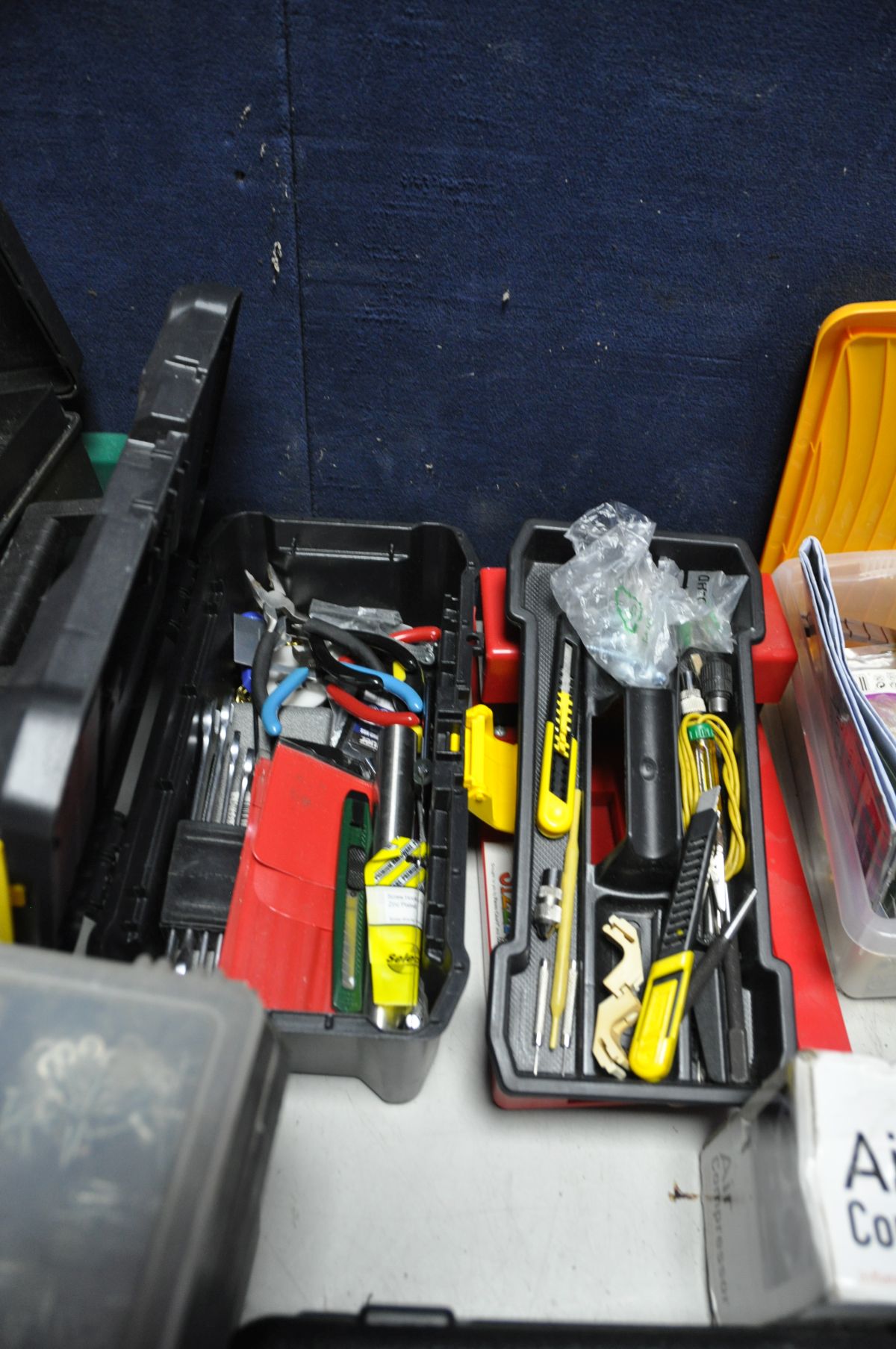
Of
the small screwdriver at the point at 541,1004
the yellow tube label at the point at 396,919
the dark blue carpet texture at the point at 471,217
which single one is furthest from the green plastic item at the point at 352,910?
the dark blue carpet texture at the point at 471,217

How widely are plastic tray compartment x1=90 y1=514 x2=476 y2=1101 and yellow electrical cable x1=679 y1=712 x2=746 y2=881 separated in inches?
8.0

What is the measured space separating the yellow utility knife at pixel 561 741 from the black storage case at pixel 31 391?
485 millimetres

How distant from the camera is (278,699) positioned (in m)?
0.88

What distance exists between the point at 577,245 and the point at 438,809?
0.50m

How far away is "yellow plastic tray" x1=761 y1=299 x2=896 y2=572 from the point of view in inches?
33.8

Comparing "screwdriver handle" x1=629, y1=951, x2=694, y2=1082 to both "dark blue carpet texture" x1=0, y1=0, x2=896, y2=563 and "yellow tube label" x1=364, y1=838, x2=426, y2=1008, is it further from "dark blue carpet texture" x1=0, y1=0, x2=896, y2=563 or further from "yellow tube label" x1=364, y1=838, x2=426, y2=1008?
"dark blue carpet texture" x1=0, y1=0, x2=896, y2=563

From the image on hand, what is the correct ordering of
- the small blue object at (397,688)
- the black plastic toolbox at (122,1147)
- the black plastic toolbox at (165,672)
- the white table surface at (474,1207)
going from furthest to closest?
the small blue object at (397,688), the white table surface at (474,1207), the black plastic toolbox at (165,672), the black plastic toolbox at (122,1147)

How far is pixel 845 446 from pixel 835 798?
1.14 feet

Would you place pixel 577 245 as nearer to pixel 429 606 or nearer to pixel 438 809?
pixel 429 606

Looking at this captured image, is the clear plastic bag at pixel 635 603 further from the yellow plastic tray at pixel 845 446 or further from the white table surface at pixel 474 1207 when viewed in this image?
the white table surface at pixel 474 1207

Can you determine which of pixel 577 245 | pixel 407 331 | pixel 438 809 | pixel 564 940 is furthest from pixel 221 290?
pixel 564 940

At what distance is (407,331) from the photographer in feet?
2.88

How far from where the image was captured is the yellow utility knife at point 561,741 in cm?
80

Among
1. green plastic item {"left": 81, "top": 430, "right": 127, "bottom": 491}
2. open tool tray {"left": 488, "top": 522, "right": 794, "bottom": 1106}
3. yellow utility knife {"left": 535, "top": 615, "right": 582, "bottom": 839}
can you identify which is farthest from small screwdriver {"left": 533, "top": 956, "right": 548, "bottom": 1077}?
green plastic item {"left": 81, "top": 430, "right": 127, "bottom": 491}
